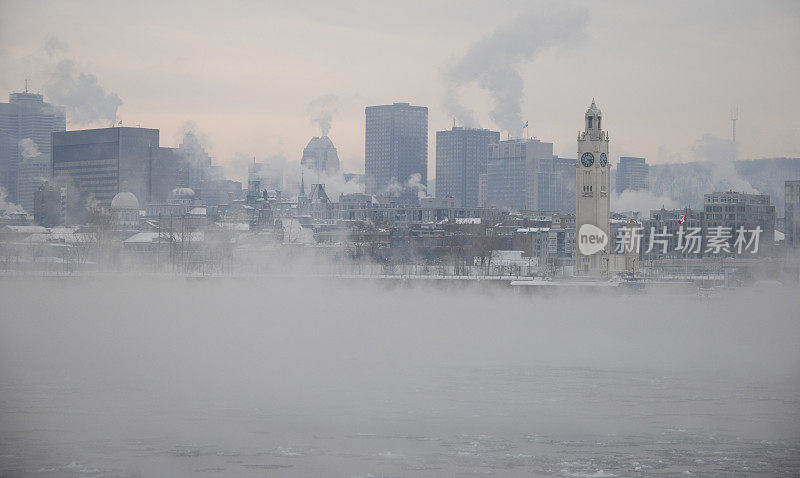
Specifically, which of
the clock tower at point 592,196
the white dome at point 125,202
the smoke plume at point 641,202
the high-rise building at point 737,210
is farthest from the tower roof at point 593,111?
the white dome at point 125,202

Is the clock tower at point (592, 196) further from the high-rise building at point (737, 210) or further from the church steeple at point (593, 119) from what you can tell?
the high-rise building at point (737, 210)

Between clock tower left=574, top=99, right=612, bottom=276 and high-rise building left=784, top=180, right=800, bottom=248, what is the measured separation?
102 ft

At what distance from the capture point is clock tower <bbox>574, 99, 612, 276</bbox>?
343ft

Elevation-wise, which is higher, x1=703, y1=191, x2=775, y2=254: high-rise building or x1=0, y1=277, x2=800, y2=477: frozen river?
x1=703, y1=191, x2=775, y2=254: high-rise building

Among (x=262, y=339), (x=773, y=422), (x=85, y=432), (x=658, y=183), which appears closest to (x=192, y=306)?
(x=262, y=339)

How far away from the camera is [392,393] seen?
39250 mm

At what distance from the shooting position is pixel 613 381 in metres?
43.3

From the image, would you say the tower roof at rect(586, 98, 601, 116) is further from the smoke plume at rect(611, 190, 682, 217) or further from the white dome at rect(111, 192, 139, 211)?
the white dome at rect(111, 192, 139, 211)

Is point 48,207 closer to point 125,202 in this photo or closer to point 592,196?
point 125,202

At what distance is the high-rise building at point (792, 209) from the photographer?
126600mm

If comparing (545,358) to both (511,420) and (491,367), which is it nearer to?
(491,367)

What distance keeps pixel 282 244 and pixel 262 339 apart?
77.3 meters

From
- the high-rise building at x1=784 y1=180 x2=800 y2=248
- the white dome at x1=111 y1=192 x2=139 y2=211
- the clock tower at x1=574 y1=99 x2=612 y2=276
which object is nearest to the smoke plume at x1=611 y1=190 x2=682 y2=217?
the high-rise building at x1=784 y1=180 x2=800 y2=248

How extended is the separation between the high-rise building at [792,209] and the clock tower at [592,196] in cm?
3110
